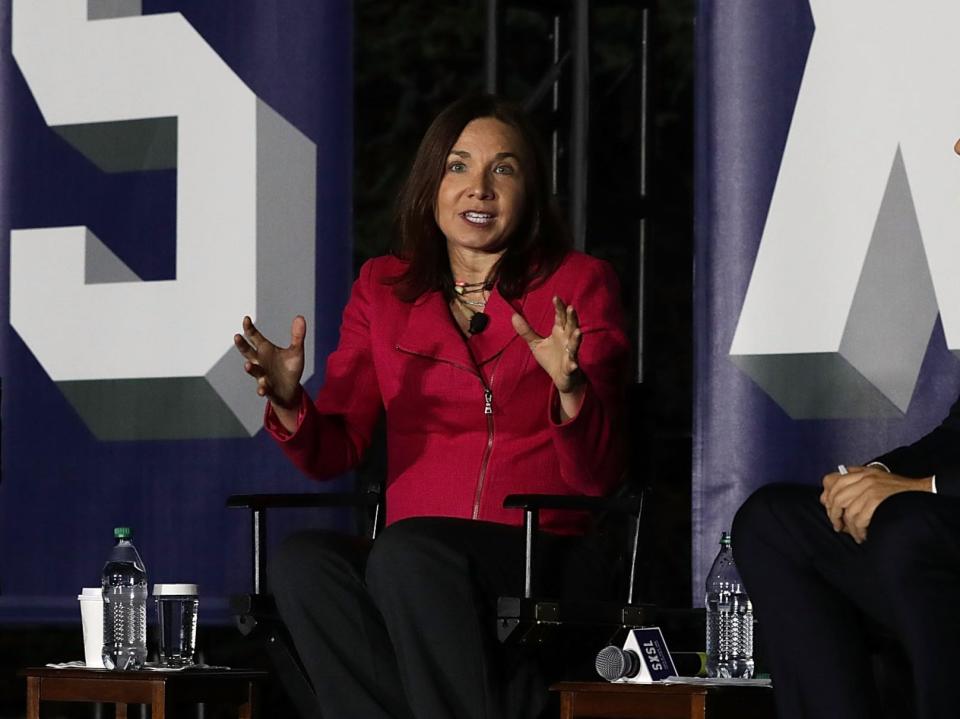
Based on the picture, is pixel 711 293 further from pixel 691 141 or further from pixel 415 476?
pixel 691 141

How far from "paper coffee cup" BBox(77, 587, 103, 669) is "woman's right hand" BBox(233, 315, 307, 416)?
70 centimetres

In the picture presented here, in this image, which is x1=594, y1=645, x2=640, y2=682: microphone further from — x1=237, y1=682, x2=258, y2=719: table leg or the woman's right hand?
x1=237, y1=682, x2=258, y2=719: table leg

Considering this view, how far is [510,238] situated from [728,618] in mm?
898

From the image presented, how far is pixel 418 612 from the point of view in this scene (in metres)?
2.46

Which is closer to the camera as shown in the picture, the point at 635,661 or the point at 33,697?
the point at 635,661

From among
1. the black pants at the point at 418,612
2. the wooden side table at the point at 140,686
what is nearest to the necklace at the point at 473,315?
the black pants at the point at 418,612

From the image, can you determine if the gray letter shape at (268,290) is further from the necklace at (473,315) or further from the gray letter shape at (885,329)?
the gray letter shape at (885,329)

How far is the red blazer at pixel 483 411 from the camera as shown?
2719mm

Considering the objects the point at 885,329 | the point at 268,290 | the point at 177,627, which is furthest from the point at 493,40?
the point at 177,627

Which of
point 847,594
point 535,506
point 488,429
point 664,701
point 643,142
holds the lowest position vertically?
point 664,701

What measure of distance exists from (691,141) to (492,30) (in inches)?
118

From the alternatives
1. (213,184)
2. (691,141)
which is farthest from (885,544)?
(691,141)

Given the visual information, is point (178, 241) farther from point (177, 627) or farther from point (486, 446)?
point (486, 446)

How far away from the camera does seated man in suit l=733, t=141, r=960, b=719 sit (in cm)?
207
